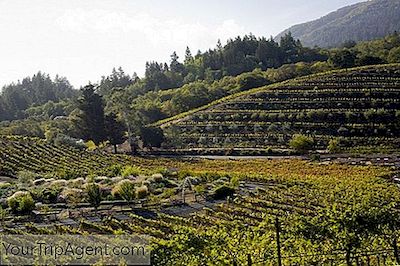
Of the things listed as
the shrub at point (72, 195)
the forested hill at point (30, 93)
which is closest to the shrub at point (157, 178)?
the shrub at point (72, 195)

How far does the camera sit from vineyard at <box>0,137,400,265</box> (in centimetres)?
1186

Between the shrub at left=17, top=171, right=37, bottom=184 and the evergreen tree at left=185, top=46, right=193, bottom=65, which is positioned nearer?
the shrub at left=17, top=171, right=37, bottom=184

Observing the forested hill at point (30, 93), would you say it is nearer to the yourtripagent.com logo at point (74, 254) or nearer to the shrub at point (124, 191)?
the shrub at point (124, 191)

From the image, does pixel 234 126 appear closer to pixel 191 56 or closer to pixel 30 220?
pixel 30 220

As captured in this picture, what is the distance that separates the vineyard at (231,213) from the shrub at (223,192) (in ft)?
0.17

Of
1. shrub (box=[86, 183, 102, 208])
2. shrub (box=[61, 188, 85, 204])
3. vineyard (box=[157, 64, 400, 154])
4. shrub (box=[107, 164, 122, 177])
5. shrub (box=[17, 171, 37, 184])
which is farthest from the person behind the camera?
vineyard (box=[157, 64, 400, 154])

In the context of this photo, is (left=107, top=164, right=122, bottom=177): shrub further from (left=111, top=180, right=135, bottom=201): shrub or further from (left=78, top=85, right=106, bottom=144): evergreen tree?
(left=78, top=85, right=106, bottom=144): evergreen tree

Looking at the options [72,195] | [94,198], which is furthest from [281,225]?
[72,195]

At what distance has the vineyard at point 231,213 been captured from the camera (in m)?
11.9

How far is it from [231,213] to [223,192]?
3846 mm

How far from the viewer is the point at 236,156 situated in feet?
185

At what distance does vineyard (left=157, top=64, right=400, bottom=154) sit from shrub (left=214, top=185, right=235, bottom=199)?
31.1 m

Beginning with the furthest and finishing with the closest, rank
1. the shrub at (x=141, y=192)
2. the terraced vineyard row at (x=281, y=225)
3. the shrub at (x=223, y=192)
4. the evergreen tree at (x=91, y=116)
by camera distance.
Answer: the evergreen tree at (x=91, y=116) → the shrub at (x=223, y=192) → the shrub at (x=141, y=192) → the terraced vineyard row at (x=281, y=225)

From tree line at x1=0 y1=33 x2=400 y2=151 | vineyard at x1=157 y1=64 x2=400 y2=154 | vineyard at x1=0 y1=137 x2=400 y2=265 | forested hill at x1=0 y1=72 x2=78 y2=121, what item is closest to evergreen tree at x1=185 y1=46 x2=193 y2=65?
tree line at x1=0 y1=33 x2=400 y2=151
